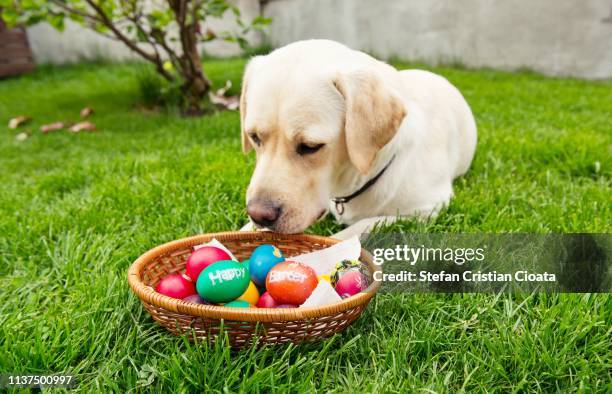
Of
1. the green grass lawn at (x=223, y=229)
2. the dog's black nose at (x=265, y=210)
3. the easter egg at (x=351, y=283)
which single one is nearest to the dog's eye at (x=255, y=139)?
the dog's black nose at (x=265, y=210)

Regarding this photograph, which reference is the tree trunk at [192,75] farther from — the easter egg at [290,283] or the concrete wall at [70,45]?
the concrete wall at [70,45]

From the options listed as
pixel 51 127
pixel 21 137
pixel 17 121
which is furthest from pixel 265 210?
pixel 17 121

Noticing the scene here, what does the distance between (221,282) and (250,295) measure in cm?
18

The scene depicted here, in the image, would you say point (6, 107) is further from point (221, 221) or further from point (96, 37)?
point (221, 221)

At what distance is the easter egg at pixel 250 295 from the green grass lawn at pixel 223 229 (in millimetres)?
278

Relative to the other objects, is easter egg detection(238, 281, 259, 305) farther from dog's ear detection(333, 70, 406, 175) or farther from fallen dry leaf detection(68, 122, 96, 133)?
fallen dry leaf detection(68, 122, 96, 133)

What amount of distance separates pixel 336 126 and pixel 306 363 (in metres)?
1.02

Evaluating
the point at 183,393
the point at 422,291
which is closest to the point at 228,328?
the point at 183,393

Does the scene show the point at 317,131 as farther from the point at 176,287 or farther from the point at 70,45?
the point at 70,45

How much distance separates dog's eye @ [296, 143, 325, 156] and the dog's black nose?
26cm

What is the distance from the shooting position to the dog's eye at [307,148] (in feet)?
6.89

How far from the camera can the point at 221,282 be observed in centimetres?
175

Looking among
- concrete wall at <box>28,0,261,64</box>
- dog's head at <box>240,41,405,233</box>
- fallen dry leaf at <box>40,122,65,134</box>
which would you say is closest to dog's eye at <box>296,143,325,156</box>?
dog's head at <box>240,41,405,233</box>

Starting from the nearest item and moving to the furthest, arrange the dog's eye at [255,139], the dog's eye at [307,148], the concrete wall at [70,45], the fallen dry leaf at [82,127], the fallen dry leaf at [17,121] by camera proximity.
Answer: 1. the dog's eye at [307,148]
2. the dog's eye at [255,139]
3. the fallen dry leaf at [82,127]
4. the fallen dry leaf at [17,121]
5. the concrete wall at [70,45]
